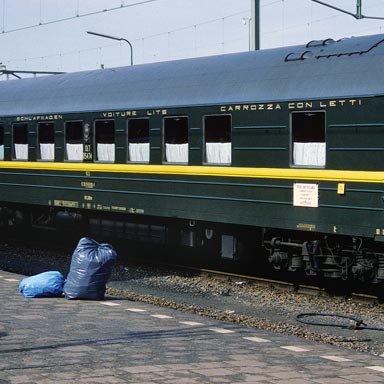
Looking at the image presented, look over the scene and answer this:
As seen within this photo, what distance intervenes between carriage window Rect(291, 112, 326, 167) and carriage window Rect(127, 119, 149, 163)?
3.63 metres

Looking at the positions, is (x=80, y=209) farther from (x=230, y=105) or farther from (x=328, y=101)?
(x=328, y=101)

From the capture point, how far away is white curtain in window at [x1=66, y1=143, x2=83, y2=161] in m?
17.8

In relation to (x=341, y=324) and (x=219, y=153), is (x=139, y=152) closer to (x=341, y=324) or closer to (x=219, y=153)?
(x=219, y=153)

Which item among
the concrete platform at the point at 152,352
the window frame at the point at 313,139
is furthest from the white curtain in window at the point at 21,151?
the concrete platform at the point at 152,352

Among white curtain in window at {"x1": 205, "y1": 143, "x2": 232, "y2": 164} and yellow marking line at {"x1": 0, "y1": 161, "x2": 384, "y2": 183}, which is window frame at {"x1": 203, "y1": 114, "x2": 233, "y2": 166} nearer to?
white curtain in window at {"x1": 205, "y1": 143, "x2": 232, "y2": 164}

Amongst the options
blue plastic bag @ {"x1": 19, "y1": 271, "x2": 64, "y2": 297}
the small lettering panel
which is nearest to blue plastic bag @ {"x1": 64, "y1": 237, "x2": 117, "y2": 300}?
blue plastic bag @ {"x1": 19, "y1": 271, "x2": 64, "y2": 297}

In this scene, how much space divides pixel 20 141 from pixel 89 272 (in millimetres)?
8654

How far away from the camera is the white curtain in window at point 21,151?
19234mm

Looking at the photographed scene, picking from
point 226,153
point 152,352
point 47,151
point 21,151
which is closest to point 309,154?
point 226,153

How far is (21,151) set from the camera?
63.7 feet

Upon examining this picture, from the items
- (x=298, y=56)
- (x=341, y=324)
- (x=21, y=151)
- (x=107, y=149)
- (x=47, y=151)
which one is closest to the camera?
(x=341, y=324)

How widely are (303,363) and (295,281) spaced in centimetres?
692

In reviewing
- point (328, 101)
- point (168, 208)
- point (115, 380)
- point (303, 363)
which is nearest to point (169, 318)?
point (303, 363)

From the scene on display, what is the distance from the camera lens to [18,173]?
769 inches
